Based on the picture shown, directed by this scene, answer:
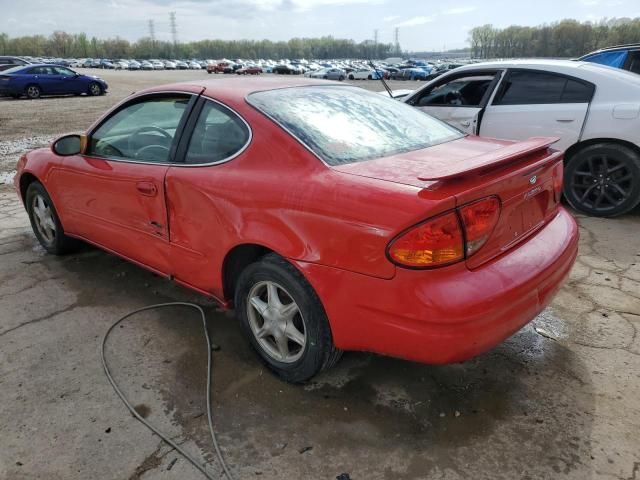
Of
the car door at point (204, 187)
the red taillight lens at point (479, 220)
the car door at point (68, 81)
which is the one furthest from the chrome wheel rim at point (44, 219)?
the car door at point (68, 81)

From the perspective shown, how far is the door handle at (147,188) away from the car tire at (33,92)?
65.7 ft

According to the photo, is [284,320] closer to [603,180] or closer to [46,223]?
[46,223]

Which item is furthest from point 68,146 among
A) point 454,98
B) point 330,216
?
point 454,98

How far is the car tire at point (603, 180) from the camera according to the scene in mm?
4902

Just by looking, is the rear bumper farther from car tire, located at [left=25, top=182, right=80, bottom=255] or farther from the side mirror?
car tire, located at [left=25, top=182, right=80, bottom=255]

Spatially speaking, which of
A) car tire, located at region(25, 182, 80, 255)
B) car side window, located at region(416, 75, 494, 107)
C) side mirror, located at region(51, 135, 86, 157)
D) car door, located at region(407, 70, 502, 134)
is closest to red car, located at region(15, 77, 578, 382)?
side mirror, located at region(51, 135, 86, 157)

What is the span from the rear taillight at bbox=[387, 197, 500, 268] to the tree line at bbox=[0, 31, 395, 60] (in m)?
140

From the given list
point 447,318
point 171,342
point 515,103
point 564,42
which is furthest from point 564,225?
point 564,42

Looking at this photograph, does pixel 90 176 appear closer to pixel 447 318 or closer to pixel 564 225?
pixel 447 318

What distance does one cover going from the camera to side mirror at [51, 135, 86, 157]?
362 centimetres

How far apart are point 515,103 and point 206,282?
13.9 ft

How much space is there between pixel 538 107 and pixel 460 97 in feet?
3.31

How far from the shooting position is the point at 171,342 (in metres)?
3.04

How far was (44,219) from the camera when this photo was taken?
4.32 m
